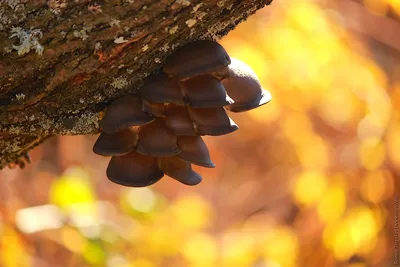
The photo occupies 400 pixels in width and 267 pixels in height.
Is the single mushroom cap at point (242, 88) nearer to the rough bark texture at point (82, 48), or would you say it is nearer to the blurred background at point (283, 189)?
the rough bark texture at point (82, 48)

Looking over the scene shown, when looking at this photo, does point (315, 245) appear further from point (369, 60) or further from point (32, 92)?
point (32, 92)

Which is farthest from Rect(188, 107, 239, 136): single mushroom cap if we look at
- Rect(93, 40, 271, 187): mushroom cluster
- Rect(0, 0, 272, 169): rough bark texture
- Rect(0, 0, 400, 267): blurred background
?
Rect(0, 0, 400, 267): blurred background

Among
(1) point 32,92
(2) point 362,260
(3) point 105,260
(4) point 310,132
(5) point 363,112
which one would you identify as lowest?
(2) point 362,260

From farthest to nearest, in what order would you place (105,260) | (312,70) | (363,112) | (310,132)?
(310,132), (363,112), (312,70), (105,260)

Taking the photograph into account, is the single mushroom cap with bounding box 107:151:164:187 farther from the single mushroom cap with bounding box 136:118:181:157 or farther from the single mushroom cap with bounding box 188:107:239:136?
the single mushroom cap with bounding box 188:107:239:136

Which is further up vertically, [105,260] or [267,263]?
[105,260]

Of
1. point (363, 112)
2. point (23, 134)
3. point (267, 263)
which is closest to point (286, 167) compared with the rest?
point (363, 112)

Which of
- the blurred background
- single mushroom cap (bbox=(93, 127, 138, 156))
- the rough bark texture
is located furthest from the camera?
the blurred background
